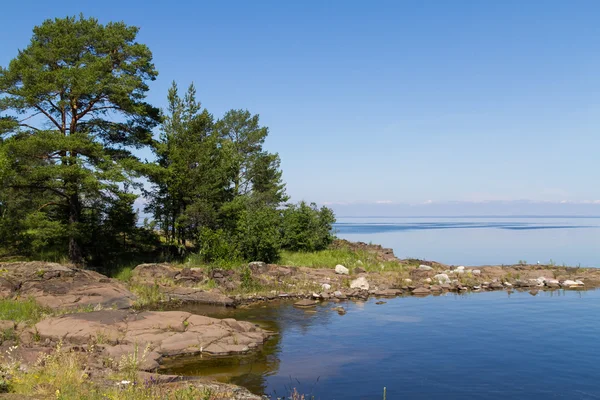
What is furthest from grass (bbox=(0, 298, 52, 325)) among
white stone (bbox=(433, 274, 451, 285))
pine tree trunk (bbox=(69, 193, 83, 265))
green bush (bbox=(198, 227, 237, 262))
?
white stone (bbox=(433, 274, 451, 285))

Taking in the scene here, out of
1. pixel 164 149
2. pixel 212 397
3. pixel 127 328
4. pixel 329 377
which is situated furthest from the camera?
pixel 164 149

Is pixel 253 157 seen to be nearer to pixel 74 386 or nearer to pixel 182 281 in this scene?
pixel 182 281

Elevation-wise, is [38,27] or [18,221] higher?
[38,27]

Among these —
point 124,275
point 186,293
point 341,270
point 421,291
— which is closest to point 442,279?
point 421,291

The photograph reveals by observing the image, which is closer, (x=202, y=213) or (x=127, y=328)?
(x=127, y=328)

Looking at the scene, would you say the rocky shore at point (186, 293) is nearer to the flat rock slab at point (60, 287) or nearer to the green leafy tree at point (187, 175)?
the flat rock slab at point (60, 287)

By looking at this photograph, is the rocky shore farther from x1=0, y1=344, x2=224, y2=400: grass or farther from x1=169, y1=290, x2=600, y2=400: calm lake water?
x1=169, y1=290, x2=600, y2=400: calm lake water

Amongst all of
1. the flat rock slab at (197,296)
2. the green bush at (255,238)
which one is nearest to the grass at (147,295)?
the flat rock slab at (197,296)

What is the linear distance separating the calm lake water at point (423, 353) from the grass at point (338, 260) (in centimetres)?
1014

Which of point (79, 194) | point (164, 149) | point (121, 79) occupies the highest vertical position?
point (121, 79)

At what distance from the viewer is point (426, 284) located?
29.2m

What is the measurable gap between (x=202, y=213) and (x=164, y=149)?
5.28 metres

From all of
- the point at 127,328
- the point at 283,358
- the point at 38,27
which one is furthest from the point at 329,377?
the point at 38,27

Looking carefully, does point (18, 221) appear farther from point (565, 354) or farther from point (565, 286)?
point (565, 286)
